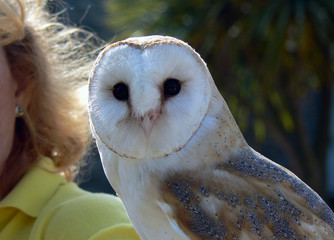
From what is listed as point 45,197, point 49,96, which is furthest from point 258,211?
point 49,96

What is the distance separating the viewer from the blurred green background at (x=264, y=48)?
4.34 metres

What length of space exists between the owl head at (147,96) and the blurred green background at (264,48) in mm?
3270

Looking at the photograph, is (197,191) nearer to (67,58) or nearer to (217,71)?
(67,58)

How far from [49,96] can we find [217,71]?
3286mm

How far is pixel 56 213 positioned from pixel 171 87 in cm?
49

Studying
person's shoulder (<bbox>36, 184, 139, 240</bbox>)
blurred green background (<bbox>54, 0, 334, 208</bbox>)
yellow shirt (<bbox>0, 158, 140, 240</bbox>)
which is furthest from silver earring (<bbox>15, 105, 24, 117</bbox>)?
blurred green background (<bbox>54, 0, 334, 208</bbox>)

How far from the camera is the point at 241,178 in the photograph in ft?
3.58

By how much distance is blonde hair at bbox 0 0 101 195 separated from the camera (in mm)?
1457

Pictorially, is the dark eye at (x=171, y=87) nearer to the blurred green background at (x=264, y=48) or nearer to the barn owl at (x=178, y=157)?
the barn owl at (x=178, y=157)

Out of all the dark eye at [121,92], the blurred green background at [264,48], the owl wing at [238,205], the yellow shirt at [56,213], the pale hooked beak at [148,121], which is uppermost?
the dark eye at [121,92]

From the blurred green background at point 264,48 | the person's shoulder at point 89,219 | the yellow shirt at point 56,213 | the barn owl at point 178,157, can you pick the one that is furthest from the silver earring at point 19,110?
the blurred green background at point 264,48

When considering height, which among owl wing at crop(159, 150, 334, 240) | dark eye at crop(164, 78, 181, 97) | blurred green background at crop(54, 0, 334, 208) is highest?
dark eye at crop(164, 78, 181, 97)

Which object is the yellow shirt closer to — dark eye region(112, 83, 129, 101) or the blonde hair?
the blonde hair

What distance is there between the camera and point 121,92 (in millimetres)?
1021
